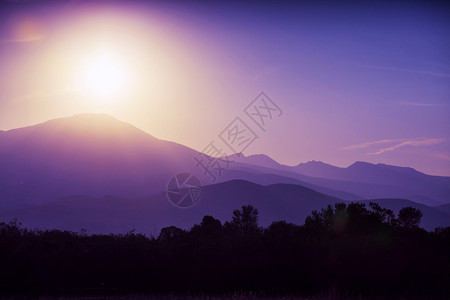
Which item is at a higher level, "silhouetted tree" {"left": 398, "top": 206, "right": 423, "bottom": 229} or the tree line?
"silhouetted tree" {"left": 398, "top": 206, "right": 423, "bottom": 229}

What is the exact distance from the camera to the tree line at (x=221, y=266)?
20.0 meters

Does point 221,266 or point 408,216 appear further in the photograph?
point 408,216

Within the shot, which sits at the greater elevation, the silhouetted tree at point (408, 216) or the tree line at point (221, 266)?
the silhouetted tree at point (408, 216)

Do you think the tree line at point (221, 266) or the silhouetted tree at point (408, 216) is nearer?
the tree line at point (221, 266)

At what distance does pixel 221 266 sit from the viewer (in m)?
21.3

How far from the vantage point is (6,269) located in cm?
1953

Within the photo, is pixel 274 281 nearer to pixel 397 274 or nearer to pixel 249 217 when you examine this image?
pixel 397 274

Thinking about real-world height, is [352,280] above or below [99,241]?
below

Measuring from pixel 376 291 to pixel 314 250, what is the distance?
3468 millimetres

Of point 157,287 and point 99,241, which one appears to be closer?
point 157,287

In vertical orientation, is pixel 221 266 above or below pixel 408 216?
below

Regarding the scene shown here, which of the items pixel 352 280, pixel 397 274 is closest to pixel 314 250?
pixel 352 280

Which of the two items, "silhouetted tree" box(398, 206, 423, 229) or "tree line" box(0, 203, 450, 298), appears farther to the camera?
"silhouetted tree" box(398, 206, 423, 229)

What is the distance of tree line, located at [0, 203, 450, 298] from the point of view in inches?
787
